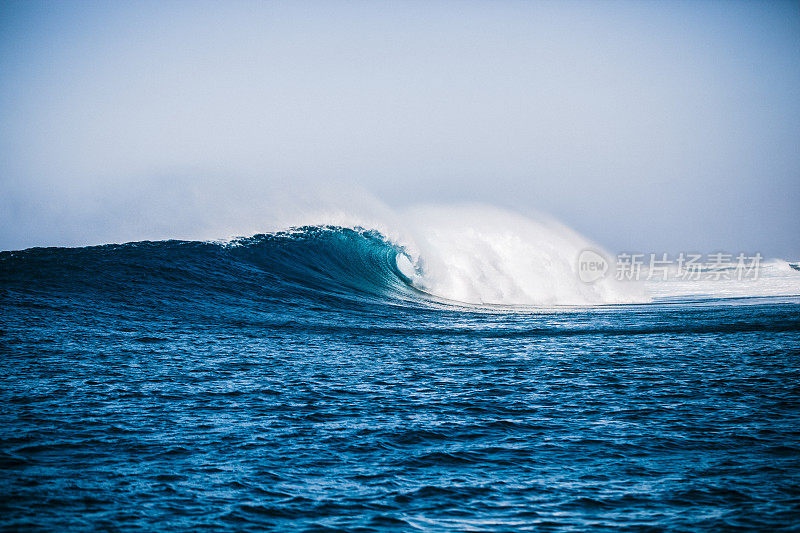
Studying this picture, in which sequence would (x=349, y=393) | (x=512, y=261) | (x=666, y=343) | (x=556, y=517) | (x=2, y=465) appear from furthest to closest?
(x=512, y=261) → (x=666, y=343) → (x=349, y=393) → (x=2, y=465) → (x=556, y=517)

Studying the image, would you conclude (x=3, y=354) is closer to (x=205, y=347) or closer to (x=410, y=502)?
(x=205, y=347)

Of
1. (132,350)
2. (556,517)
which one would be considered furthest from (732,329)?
(132,350)

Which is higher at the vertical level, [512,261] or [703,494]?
[512,261]

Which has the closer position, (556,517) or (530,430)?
(556,517)

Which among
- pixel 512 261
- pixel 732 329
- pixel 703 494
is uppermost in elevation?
pixel 512 261

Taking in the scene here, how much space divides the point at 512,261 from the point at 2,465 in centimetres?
2065

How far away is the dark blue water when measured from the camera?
3.42 meters

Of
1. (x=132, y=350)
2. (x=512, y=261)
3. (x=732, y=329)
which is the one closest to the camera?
(x=132, y=350)

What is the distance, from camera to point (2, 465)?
390 cm

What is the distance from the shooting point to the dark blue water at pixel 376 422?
3416 millimetres

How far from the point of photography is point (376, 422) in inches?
200

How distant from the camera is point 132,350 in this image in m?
7.57

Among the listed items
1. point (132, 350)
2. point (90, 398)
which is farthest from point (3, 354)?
point (90, 398)

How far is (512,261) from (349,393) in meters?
17.8
